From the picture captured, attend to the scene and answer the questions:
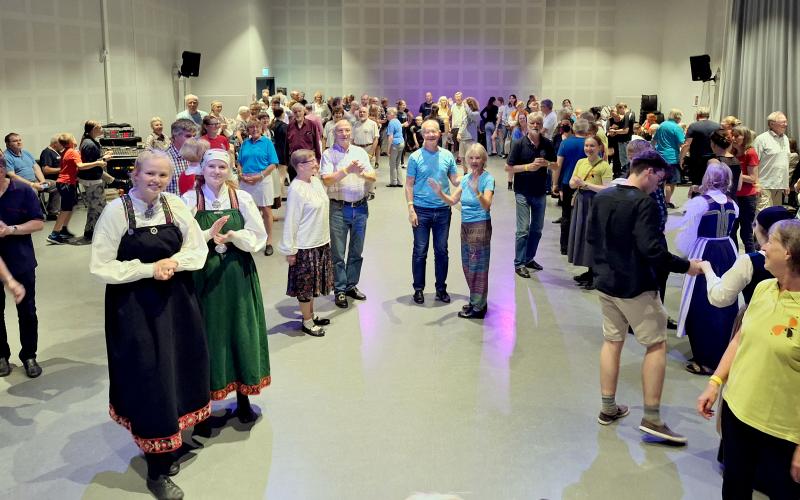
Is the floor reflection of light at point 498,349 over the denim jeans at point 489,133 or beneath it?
beneath

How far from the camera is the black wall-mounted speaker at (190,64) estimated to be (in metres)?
17.9

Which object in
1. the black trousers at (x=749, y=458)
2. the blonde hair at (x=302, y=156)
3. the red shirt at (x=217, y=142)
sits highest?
the red shirt at (x=217, y=142)

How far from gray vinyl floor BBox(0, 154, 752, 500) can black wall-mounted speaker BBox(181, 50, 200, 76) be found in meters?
12.3

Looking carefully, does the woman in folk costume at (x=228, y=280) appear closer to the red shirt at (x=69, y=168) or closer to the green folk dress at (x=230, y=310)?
the green folk dress at (x=230, y=310)

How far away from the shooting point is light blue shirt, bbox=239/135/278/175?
802 cm

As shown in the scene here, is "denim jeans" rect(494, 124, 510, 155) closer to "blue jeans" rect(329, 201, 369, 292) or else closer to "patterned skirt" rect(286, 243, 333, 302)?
"blue jeans" rect(329, 201, 369, 292)

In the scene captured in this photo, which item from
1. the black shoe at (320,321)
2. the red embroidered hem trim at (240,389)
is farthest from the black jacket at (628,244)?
the black shoe at (320,321)

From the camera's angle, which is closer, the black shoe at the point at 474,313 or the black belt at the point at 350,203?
the black shoe at the point at 474,313

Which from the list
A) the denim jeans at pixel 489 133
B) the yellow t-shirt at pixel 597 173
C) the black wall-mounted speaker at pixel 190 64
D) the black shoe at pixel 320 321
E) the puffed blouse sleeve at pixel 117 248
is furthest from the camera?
the denim jeans at pixel 489 133

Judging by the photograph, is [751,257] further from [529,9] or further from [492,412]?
[529,9]

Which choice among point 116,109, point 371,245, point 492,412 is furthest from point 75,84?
point 492,412

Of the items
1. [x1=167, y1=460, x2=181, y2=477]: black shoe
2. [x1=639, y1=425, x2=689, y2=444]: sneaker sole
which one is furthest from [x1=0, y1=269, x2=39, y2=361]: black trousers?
[x1=639, y1=425, x2=689, y2=444]: sneaker sole

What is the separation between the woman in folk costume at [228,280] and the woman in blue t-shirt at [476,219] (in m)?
2.38

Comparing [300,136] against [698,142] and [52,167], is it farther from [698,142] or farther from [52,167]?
[698,142]
